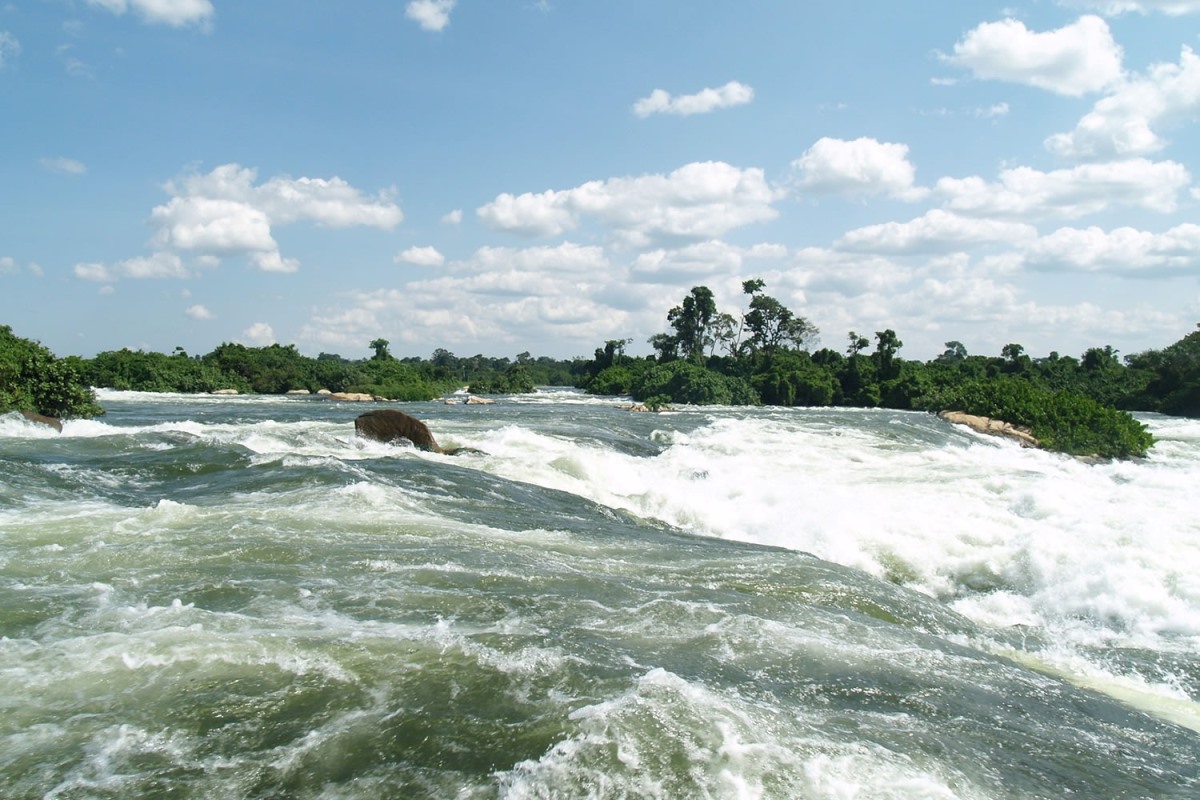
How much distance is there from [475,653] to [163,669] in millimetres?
1745

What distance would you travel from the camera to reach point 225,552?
279 inches

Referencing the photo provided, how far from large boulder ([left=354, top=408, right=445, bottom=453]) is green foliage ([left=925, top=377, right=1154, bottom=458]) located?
18080 mm

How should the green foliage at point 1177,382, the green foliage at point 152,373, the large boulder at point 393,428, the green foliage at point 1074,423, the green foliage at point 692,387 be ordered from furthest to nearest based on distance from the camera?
the green foliage at point 692,387 < the green foliage at point 1177,382 < the green foliage at point 152,373 < the green foliage at point 1074,423 < the large boulder at point 393,428

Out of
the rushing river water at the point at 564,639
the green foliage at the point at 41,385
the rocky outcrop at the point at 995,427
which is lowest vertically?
the rushing river water at the point at 564,639

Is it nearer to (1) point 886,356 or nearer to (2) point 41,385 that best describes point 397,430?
(2) point 41,385

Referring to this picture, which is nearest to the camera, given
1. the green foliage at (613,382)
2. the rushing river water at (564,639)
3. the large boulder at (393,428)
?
the rushing river water at (564,639)

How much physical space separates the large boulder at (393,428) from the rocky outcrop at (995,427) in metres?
18.1

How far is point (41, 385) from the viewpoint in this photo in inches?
677

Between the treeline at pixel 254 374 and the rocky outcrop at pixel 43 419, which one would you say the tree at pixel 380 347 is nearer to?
the treeline at pixel 254 374

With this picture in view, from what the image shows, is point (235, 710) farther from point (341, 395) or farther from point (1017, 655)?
point (341, 395)

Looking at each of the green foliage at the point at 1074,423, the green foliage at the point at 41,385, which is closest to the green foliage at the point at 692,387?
the green foliage at the point at 1074,423

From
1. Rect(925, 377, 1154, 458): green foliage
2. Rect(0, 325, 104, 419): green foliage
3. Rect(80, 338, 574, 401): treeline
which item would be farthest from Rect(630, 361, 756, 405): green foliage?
Rect(0, 325, 104, 419): green foliage

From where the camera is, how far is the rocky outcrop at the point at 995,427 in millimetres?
24344

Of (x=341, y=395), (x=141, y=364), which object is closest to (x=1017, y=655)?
(x=341, y=395)
